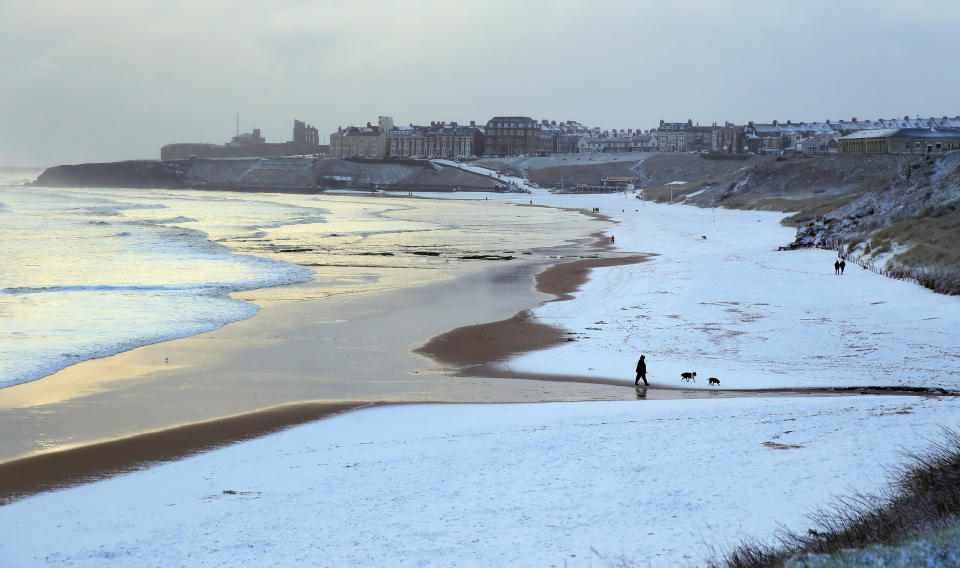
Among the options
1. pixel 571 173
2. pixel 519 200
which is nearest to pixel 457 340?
pixel 519 200

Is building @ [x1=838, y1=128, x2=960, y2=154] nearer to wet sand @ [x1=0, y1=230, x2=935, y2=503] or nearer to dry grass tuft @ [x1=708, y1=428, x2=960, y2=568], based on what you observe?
wet sand @ [x1=0, y1=230, x2=935, y2=503]

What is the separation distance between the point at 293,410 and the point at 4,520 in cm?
614

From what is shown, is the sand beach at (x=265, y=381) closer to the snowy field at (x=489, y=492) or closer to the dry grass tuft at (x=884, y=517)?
the snowy field at (x=489, y=492)

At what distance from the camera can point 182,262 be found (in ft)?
135

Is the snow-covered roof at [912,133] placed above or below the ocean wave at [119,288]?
above

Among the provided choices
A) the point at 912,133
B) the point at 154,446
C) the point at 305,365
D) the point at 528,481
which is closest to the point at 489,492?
A: the point at 528,481

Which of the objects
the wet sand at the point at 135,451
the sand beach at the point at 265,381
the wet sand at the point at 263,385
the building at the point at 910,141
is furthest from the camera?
the building at the point at 910,141

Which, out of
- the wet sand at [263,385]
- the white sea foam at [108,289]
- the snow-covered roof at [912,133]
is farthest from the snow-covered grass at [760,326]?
the snow-covered roof at [912,133]

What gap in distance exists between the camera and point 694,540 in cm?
932

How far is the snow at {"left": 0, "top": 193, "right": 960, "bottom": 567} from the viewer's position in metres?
9.70

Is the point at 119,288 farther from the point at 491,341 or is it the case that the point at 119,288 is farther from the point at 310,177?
the point at 310,177

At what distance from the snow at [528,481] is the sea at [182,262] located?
9.04 meters

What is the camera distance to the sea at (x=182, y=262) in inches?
940

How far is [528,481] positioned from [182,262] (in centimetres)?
3326
